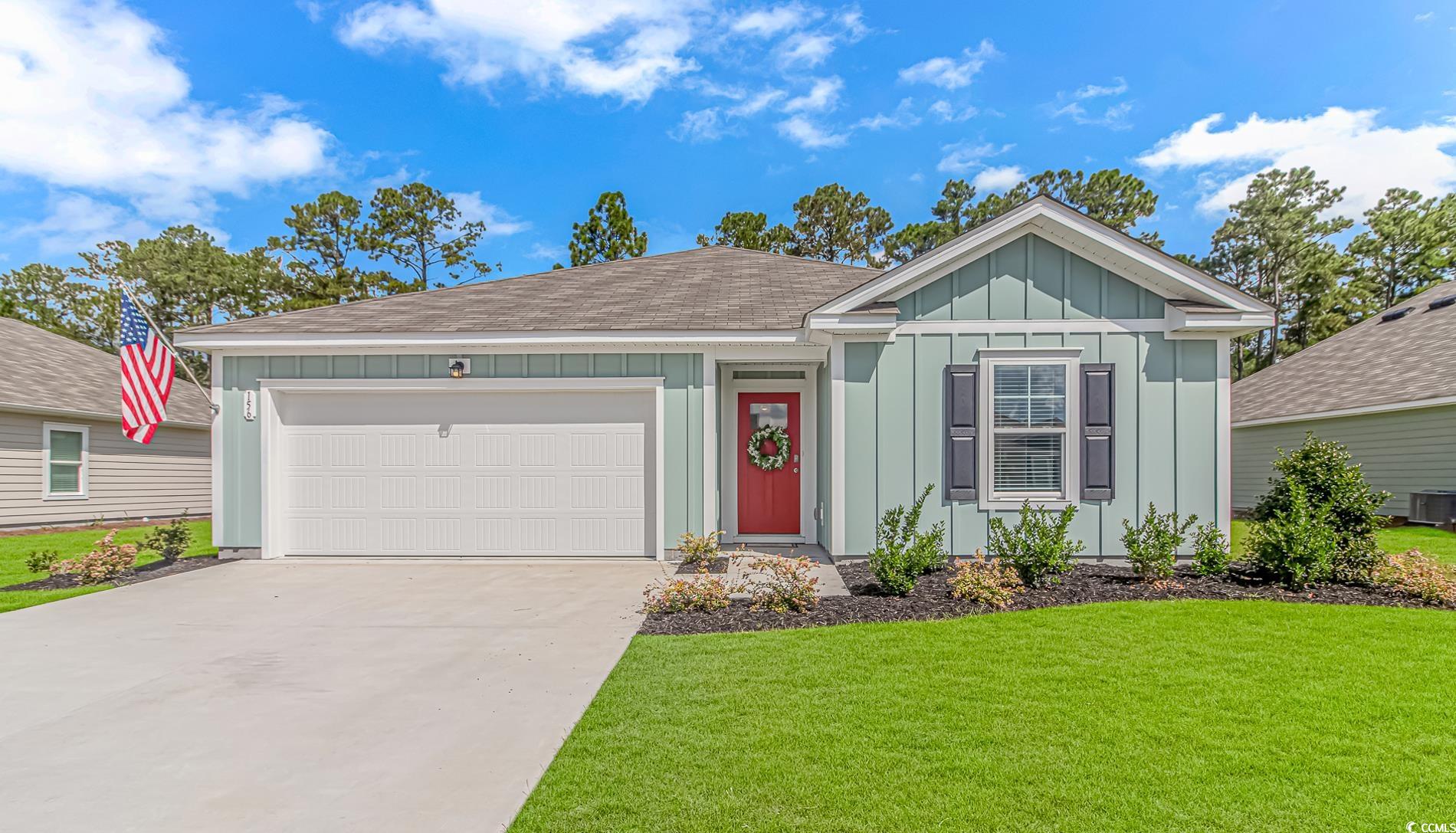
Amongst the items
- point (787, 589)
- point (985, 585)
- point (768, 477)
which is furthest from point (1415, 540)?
point (787, 589)

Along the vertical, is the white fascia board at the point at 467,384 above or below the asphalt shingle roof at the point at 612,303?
below

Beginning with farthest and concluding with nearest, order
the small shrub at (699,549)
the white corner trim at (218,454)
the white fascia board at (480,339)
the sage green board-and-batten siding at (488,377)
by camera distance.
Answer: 1. the white corner trim at (218,454)
2. the sage green board-and-batten siding at (488,377)
3. the white fascia board at (480,339)
4. the small shrub at (699,549)

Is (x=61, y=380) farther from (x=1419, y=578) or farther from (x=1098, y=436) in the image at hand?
(x=1419, y=578)

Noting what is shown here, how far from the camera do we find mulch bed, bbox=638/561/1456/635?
17.8 feet

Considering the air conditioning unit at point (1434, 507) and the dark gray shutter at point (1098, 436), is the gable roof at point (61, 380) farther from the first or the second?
the air conditioning unit at point (1434, 507)

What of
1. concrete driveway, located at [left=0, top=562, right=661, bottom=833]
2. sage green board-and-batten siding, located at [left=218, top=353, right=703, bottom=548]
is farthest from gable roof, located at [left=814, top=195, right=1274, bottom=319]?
concrete driveway, located at [left=0, top=562, right=661, bottom=833]

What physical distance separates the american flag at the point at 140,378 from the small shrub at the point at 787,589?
7607 mm

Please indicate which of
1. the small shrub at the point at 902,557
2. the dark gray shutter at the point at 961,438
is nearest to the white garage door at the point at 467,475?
the small shrub at the point at 902,557

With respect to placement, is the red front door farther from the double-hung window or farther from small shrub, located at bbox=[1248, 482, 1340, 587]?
small shrub, located at bbox=[1248, 482, 1340, 587]

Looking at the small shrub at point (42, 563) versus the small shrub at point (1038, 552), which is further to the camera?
the small shrub at point (42, 563)

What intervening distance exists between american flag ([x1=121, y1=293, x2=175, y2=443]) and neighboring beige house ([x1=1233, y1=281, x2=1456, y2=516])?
60.1 feet

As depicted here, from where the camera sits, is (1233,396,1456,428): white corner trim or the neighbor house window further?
(1233,396,1456,428): white corner trim

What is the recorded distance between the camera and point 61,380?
45.0 ft

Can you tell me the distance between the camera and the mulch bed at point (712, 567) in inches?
296
